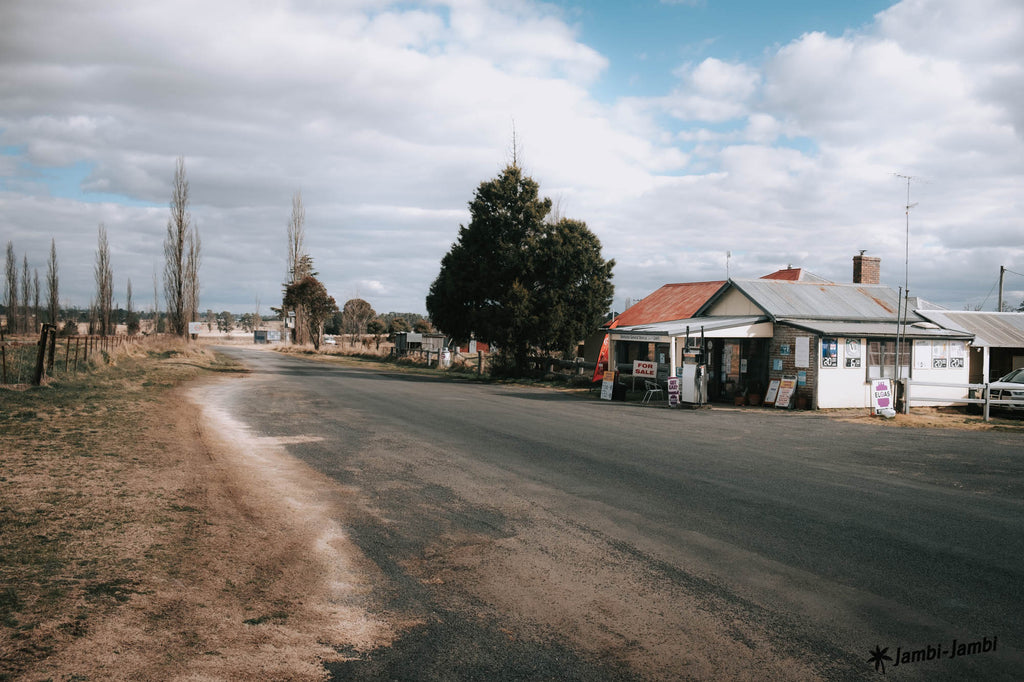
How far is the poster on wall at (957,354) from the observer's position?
2491cm

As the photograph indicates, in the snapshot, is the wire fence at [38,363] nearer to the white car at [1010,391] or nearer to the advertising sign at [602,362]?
the advertising sign at [602,362]

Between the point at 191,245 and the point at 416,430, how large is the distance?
50.2 m

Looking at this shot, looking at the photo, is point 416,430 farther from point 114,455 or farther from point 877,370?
point 877,370

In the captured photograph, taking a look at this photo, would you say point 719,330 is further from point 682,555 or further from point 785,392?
point 682,555

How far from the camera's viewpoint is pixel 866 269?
32750 millimetres

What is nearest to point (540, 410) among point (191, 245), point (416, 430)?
point (416, 430)

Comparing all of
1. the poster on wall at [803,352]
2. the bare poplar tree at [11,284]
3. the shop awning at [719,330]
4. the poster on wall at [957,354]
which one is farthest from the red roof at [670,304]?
the bare poplar tree at [11,284]

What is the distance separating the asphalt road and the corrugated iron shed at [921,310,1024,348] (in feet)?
56.6

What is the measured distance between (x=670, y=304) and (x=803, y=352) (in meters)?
14.4

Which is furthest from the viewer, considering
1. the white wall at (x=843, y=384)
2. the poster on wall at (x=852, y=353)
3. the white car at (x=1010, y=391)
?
the poster on wall at (x=852, y=353)

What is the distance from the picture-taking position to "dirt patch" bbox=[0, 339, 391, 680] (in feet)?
13.0

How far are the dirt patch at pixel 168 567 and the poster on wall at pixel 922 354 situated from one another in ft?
74.4

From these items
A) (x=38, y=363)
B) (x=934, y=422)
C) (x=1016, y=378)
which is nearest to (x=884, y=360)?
(x=1016, y=378)

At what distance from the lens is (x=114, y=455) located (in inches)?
383
